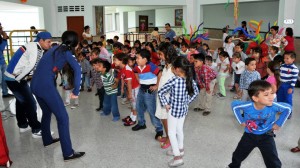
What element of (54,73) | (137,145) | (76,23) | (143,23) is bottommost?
(137,145)

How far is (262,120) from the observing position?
2.45 m

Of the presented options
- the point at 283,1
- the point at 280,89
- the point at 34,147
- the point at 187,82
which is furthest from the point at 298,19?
the point at 34,147

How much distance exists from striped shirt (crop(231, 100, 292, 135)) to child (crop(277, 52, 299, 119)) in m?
2.11

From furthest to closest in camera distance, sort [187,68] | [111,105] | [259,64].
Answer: [259,64] < [111,105] < [187,68]

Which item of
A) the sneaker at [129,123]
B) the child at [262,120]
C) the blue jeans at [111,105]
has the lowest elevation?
the sneaker at [129,123]

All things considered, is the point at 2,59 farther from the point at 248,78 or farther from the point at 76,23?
the point at 76,23

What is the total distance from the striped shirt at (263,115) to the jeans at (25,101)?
2.86 metres

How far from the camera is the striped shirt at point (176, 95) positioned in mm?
2906

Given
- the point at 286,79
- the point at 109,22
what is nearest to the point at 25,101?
the point at 286,79

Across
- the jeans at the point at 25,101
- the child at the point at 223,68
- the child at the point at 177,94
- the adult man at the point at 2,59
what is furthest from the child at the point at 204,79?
the adult man at the point at 2,59

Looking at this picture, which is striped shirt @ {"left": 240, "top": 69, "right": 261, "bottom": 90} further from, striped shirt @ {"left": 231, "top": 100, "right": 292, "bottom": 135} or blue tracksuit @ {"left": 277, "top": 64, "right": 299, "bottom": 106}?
striped shirt @ {"left": 231, "top": 100, "right": 292, "bottom": 135}

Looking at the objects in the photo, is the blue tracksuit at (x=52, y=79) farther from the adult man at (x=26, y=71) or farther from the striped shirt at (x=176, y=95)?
the striped shirt at (x=176, y=95)

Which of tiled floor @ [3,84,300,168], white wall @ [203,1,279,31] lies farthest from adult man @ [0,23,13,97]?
white wall @ [203,1,279,31]

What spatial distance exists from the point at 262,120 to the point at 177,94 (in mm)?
865
